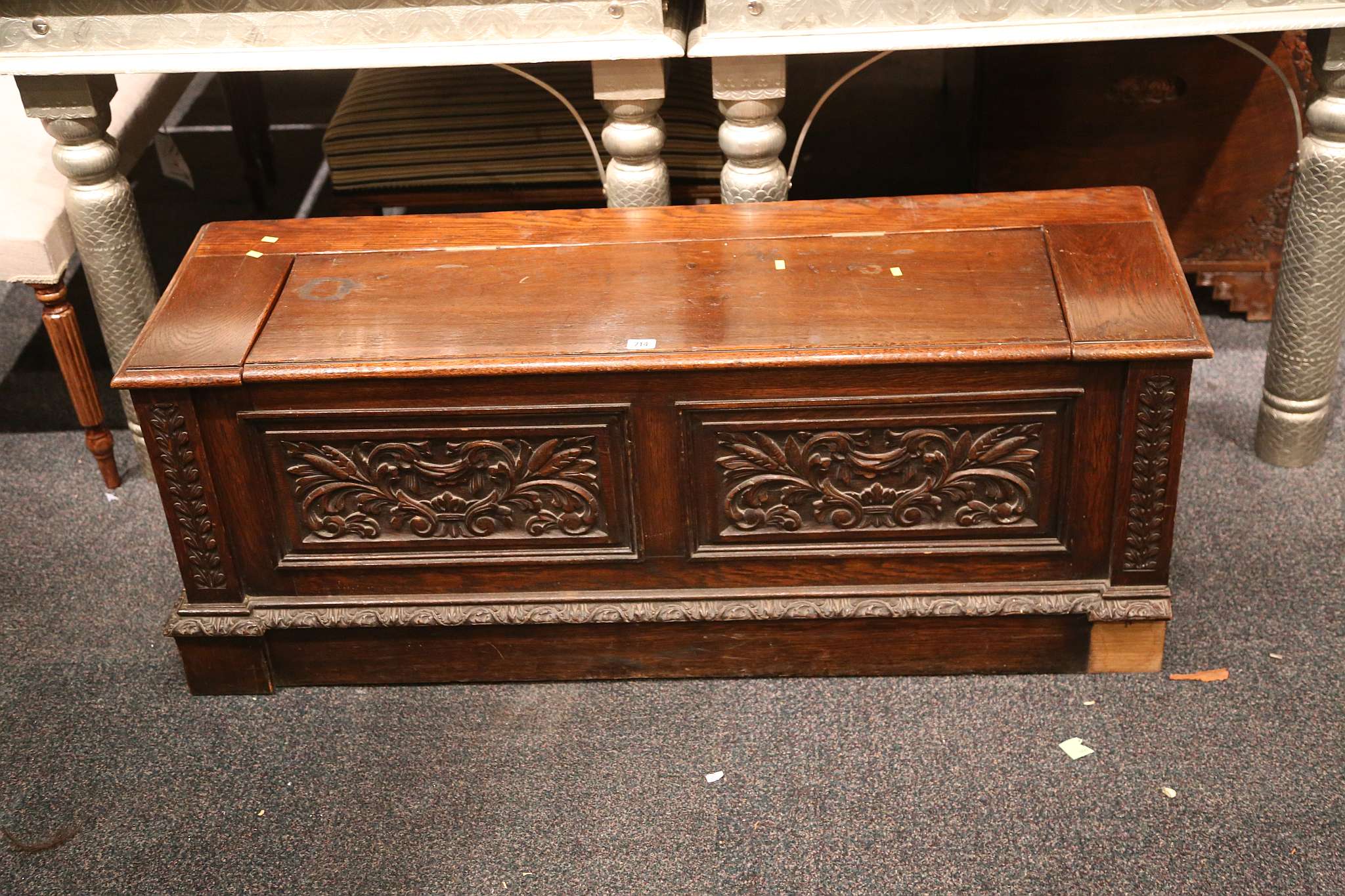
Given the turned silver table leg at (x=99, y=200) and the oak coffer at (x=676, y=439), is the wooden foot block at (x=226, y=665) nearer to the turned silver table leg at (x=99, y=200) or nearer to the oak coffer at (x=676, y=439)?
the oak coffer at (x=676, y=439)

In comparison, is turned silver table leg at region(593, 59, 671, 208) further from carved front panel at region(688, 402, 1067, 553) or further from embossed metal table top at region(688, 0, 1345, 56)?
carved front panel at region(688, 402, 1067, 553)

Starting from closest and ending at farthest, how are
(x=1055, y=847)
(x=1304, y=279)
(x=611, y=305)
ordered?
(x=1055, y=847)
(x=611, y=305)
(x=1304, y=279)

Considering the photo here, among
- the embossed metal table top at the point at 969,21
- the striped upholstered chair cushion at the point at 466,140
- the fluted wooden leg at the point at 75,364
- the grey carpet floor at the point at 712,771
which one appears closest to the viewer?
the grey carpet floor at the point at 712,771

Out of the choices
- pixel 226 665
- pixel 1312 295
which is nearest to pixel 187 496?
pixel 226 665

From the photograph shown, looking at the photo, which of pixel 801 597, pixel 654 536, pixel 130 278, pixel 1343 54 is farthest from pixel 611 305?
pixel 1343 54

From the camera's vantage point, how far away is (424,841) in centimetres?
197

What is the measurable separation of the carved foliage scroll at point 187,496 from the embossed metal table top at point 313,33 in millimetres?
592

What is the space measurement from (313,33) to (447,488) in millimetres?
766

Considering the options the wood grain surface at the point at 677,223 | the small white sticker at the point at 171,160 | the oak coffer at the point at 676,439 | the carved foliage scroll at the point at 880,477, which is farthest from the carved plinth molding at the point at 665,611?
the small white sticker at the point at 171,160

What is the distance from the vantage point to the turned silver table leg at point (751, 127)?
2.22 m

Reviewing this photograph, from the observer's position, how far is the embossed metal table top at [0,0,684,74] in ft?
7.16

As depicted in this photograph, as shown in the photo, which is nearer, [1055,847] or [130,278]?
[1055,847]

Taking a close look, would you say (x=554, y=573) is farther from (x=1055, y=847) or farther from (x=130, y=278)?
(x=130, y=278)

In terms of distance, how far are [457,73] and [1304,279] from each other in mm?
1706
